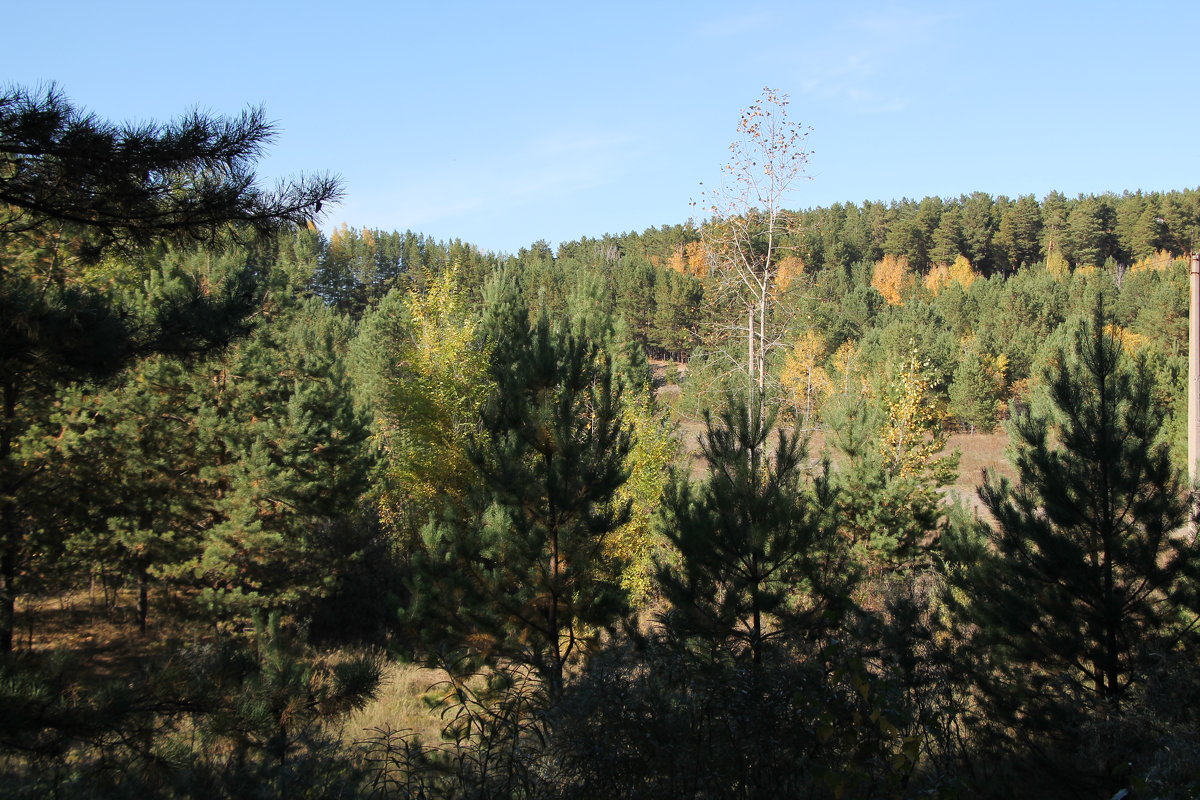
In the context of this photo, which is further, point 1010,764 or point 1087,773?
point 1010,764

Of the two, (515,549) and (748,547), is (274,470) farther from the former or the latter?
(748,547)

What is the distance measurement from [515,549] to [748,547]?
10.2 feet

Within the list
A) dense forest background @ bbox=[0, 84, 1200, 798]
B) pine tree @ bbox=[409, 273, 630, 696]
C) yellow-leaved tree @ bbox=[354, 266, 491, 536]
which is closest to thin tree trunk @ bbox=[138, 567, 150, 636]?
dense forest background @ bbox=[0, 84, 1200, 798]

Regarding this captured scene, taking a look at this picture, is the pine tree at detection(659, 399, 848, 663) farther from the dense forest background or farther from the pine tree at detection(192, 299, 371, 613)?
the pine tree at detection(192, 299, 371, 613)

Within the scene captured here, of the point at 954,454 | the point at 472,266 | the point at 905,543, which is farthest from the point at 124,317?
the point at 472,266

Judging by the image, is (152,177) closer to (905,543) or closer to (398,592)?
(905,543)

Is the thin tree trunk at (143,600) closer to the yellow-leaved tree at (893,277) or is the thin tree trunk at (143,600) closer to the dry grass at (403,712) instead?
the dry grass at (403,712)

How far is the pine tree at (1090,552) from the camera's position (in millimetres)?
6340

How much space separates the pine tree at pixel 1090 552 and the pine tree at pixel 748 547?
1761 millimetres

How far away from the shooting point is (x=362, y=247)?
89.2 m

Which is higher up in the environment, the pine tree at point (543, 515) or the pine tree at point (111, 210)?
the pine tree at point (111, 210)

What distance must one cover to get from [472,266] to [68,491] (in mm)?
72310

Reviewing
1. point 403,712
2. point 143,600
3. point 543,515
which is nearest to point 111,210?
point 543,515

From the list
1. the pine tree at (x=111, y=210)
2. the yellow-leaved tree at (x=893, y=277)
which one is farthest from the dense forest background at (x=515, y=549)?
the yellow-leaved tree at (x=893, y=277)
